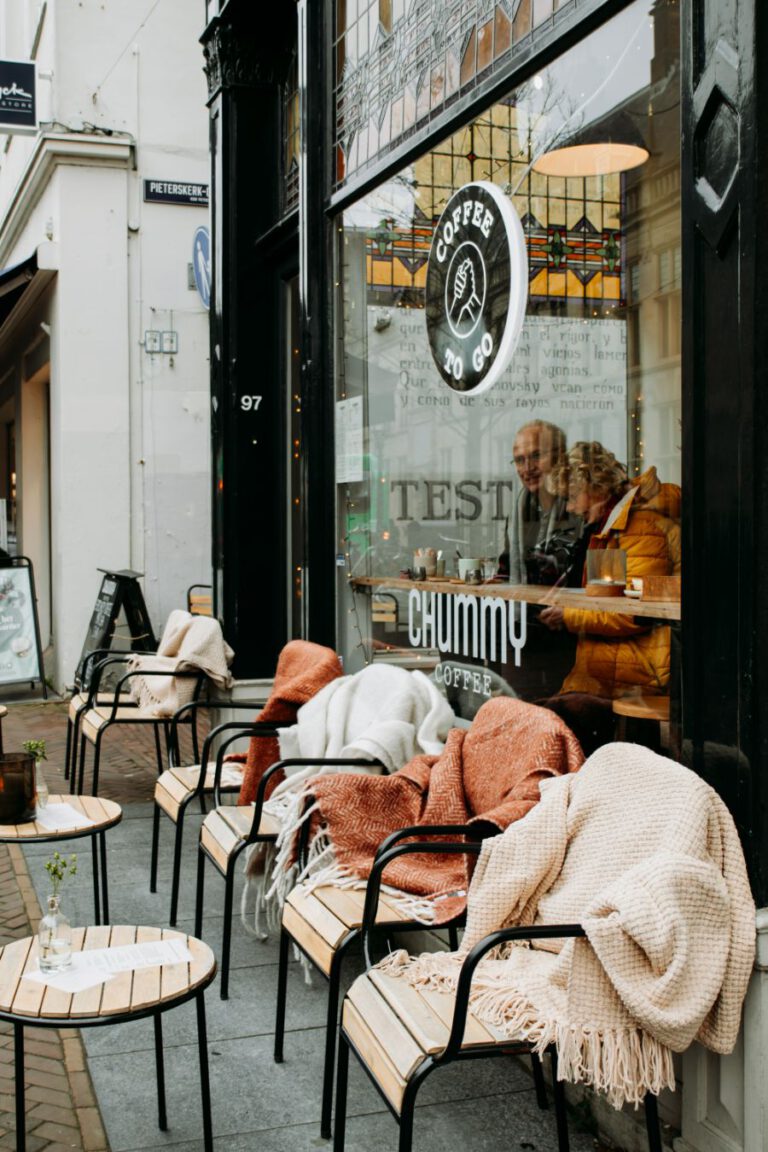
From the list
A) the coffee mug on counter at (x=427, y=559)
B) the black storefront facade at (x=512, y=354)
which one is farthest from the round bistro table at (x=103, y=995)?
the coffee mug on counter at (x=427, y=559)

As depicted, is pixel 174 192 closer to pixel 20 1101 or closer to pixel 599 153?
pixel 599 153

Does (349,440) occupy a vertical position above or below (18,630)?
above

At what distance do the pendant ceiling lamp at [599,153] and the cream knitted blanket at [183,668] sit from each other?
3.54m

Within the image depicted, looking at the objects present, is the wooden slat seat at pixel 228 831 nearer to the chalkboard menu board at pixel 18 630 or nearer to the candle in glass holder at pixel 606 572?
the candle in glass holder at pixel 606 572

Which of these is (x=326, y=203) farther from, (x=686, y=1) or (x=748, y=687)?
(x=748, y=687)

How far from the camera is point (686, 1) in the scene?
3.11 meters

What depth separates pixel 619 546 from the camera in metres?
4.10

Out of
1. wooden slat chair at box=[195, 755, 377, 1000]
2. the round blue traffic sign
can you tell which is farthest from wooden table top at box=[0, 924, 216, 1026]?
the round blue traffic sign

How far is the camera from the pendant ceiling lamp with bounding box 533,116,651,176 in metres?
4.36

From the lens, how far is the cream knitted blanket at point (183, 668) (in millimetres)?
6945

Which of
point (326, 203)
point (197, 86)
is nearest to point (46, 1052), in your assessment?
point (326, 203)

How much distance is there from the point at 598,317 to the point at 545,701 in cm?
182

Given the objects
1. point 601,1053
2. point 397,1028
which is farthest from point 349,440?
point 601,1053

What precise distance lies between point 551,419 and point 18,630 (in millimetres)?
7636
